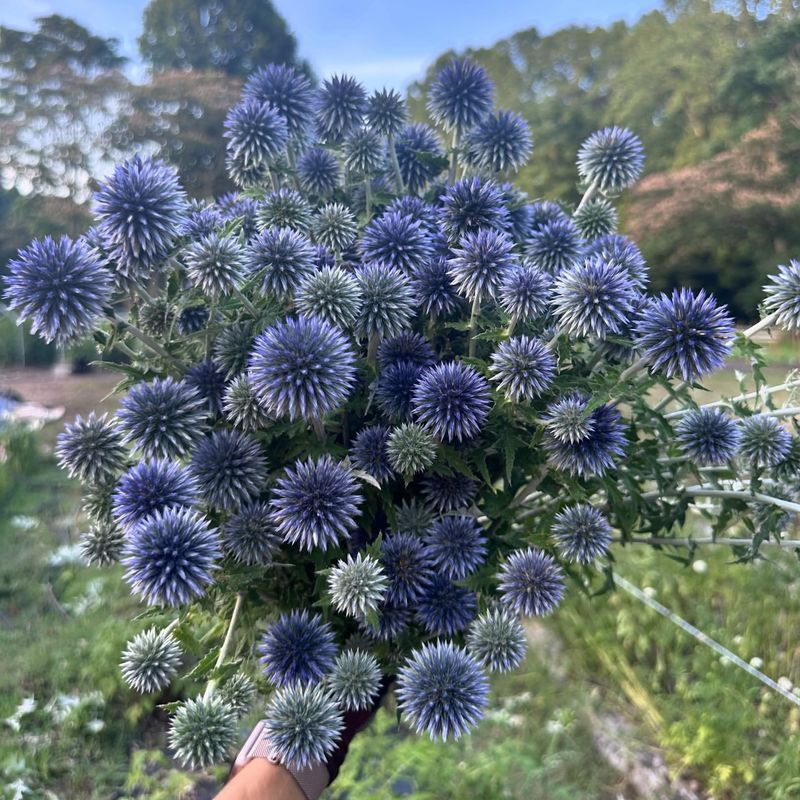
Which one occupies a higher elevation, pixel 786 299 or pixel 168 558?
pixel 786 299

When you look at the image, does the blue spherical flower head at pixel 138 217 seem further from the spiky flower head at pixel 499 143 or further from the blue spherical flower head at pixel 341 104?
the spiky flower head at pixel 499 143

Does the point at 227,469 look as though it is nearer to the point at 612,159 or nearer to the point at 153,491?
the point at 153,491

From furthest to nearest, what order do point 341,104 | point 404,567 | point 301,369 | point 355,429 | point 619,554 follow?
1. point 619,554
2. point 341,104
3. point 355,429
4. point 404,567
5. point 301,369

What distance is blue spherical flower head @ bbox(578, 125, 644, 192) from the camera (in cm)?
98

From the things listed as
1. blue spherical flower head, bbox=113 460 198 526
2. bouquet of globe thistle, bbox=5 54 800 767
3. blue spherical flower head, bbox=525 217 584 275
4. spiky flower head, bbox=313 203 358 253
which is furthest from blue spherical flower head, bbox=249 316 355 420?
blue spherical flower head, bbox=525 217 584 275

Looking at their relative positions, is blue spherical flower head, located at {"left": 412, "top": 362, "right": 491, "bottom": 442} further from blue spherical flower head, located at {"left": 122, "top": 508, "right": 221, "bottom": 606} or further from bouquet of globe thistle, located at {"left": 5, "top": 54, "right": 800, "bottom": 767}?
blue spherical flower head, located at {"left": 122, "top": 508, "right": 221, "bottom": 606}

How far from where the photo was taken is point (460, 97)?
3.22 feet

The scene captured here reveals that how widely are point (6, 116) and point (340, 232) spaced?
5.48 meters

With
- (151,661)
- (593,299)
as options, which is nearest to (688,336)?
(593,299)

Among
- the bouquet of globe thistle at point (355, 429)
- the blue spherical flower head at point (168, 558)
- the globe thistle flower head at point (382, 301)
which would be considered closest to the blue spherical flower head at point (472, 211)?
the bouquet of globe thistle at point (355, 429)

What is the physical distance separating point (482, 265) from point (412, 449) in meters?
0.20

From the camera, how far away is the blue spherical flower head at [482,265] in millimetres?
682

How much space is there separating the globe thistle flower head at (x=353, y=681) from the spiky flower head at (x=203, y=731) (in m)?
0.11

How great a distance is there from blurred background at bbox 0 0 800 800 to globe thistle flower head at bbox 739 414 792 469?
177 millimetres
